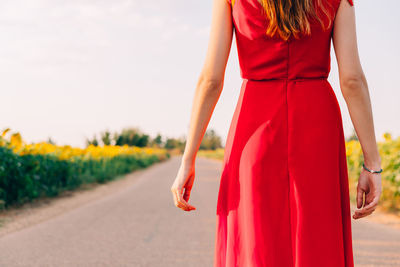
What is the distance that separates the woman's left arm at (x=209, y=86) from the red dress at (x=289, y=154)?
0.28ft

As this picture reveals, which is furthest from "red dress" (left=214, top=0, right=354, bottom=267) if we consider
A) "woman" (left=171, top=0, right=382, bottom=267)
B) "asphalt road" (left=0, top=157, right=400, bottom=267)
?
"asphalt road" (left=0, top=157, right=400, bottom=267)

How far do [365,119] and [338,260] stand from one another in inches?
24.1

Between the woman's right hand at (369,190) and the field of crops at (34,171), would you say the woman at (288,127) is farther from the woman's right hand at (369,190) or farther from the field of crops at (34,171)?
the field of crops at (34,171)

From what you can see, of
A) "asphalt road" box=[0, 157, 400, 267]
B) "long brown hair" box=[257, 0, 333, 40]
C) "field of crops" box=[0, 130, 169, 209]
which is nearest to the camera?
"long brown hair" box=[257, 0, 333, 40]

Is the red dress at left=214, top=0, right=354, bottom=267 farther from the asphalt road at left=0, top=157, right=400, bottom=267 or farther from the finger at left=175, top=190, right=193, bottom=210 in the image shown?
the asphalt road at left=0, top=157, right=400, bottom=267

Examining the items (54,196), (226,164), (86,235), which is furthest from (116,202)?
(226,164)

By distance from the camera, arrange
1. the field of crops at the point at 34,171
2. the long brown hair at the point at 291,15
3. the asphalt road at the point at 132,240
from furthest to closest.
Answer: the field of crops at the point at 34,171 < the asphalt road at the point at 132,240 < the long brown hair at the point at 291,15

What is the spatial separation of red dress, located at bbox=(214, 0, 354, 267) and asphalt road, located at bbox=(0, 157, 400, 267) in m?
2.36

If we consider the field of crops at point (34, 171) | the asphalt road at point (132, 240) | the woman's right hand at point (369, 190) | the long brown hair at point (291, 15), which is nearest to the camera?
the long brown hair at point (291, 15)

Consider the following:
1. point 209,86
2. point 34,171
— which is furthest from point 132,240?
point 34,171

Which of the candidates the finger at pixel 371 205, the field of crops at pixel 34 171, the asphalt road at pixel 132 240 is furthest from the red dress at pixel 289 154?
the field of crops at pixel 34 171

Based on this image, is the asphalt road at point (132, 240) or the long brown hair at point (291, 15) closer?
the long brown hair at point (291, 15)

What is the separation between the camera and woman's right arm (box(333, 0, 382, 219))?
171cm

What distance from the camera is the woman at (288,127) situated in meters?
1.67
